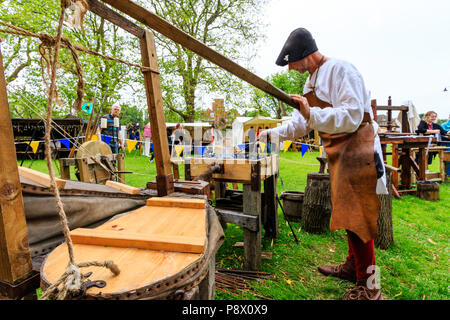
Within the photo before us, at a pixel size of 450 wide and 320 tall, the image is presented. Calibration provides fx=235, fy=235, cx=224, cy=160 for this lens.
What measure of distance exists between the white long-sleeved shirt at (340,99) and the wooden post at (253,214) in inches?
40.4

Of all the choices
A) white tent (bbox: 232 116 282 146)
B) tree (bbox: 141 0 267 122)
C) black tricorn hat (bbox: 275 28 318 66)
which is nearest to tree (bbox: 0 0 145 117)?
tree (bbox: 141 0 267 122)

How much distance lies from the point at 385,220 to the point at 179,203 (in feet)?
9.43

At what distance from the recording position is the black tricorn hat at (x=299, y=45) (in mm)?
2104

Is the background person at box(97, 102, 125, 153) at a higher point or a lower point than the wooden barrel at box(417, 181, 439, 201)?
higher

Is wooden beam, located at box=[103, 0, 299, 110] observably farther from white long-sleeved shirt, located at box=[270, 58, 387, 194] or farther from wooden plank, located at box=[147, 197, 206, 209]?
wooden plank, located at box=[147, 197, 206, 209]

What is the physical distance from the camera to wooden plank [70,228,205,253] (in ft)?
2.91

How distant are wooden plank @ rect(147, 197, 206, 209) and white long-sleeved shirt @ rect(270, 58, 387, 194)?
111 centimetres

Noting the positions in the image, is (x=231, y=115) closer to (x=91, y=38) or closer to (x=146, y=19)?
(x=91, y=38)

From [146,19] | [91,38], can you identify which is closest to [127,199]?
[146,19]

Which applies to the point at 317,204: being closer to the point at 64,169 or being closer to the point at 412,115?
the point at 64,169

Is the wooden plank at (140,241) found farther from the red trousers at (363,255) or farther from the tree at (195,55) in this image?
the tree at (195,55)

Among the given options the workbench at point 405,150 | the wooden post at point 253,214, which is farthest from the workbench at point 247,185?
the workbench at point 405,150
